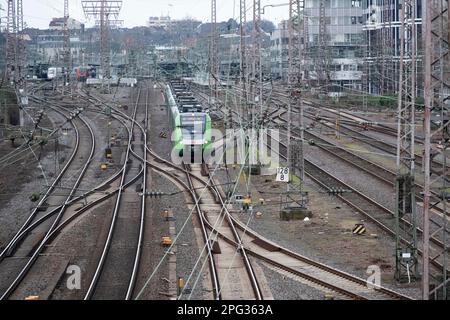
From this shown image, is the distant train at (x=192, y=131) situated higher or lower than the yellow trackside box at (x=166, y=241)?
higher

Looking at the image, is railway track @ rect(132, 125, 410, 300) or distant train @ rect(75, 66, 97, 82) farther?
distant train @ rect(75, 66, 97, 82)

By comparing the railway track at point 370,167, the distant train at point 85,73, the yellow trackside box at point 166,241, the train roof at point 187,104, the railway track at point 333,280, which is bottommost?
the railway track at point 333,280

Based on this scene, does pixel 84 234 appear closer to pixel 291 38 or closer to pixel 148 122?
pixel 291 38

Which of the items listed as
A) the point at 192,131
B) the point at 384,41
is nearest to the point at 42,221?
the point at 192,131

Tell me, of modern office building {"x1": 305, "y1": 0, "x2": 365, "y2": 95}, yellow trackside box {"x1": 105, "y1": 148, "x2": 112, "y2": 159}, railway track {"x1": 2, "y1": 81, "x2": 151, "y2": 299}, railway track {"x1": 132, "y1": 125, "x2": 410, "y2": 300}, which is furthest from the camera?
modern office building {"x1": 305, "y1": 0, "x2": 365, "y2": 95}

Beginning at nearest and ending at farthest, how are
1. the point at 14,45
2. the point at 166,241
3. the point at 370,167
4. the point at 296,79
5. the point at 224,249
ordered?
1. the point at 224,249
2. the point at 166,241
3. the point at 296,79
4. the point at 370,167
5. the point at 14,45

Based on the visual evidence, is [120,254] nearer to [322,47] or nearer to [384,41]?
[384,41]

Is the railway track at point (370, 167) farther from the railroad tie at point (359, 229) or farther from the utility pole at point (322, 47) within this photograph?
the utility pole at point (322, 47)

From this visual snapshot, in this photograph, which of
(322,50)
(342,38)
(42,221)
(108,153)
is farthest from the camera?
(342,38)

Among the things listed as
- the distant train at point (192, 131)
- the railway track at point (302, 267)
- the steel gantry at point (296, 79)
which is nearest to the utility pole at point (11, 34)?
the distant train at point (192, 131)

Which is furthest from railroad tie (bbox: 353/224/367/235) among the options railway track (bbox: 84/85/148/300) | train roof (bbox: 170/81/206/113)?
train roof (bbox: 170/81/206/113)

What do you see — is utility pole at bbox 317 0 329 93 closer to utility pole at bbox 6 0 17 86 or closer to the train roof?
the train roof
